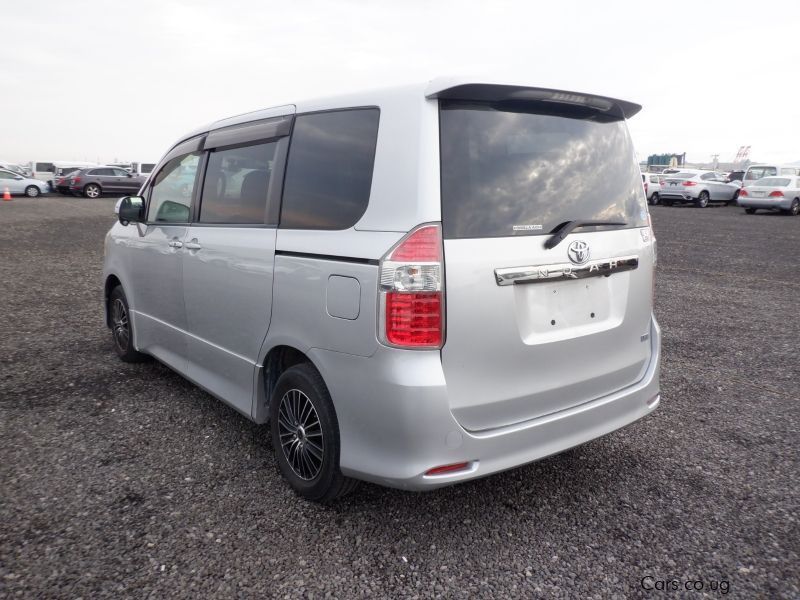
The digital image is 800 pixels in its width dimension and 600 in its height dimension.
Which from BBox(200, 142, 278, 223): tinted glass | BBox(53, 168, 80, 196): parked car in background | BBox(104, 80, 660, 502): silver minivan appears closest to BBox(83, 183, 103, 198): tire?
BBox(53, 168, 80, 196): parked car in background

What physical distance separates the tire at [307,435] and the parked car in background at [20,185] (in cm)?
3282

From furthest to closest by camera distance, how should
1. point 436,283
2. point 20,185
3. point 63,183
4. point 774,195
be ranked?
point 63,183 → point 20,185 → point 774,195 → point 436,283

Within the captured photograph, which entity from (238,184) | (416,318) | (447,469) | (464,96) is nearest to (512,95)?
(464,96)

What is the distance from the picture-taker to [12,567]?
2.52 meters

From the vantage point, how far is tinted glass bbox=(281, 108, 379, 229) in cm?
275

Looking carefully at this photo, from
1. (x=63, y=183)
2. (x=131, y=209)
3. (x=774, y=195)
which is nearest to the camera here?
(x=131, y=209)

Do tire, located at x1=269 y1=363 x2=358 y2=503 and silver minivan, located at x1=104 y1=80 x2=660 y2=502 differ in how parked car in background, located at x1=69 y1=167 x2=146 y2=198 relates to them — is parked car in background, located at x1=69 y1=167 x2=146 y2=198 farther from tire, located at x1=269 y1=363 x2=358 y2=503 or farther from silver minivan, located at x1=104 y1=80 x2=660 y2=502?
tire, located at x1=269 y1=363 x2=358 y2=503

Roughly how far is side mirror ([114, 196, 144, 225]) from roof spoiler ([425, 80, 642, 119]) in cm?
283

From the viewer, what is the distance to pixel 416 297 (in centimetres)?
245

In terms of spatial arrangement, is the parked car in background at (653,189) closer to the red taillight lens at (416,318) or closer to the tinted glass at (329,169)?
the tinted glass at (329,169)

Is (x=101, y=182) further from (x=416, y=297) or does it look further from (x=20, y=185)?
(x=416, y=297)

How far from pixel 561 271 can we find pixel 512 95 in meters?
0.76

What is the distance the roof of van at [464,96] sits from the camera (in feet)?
8.30

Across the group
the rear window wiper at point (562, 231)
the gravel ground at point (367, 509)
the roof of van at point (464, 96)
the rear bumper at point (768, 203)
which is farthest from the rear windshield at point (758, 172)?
the rear window wiper at point (562, 231)
